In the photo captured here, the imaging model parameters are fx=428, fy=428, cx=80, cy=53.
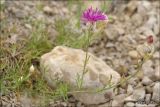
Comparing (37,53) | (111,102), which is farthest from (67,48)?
(111,102)

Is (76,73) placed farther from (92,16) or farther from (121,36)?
(121,36)

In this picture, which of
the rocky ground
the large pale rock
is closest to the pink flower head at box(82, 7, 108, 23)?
the large pale rock

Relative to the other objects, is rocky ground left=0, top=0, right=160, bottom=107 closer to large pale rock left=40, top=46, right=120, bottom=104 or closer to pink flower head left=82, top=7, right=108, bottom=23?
large pale rock left=40, top=46, right=120, bottom=104

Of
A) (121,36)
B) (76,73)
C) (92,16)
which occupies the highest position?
(92,16)

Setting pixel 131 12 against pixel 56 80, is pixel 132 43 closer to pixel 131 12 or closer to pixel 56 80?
pixel 131 12

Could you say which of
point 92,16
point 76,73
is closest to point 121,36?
point 76,73

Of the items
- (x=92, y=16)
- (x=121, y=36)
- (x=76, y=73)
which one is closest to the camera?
(x=92, y=16)

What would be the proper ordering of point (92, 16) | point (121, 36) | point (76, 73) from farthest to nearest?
point (121, 36)
point (76, 73)
point (92, 16)
